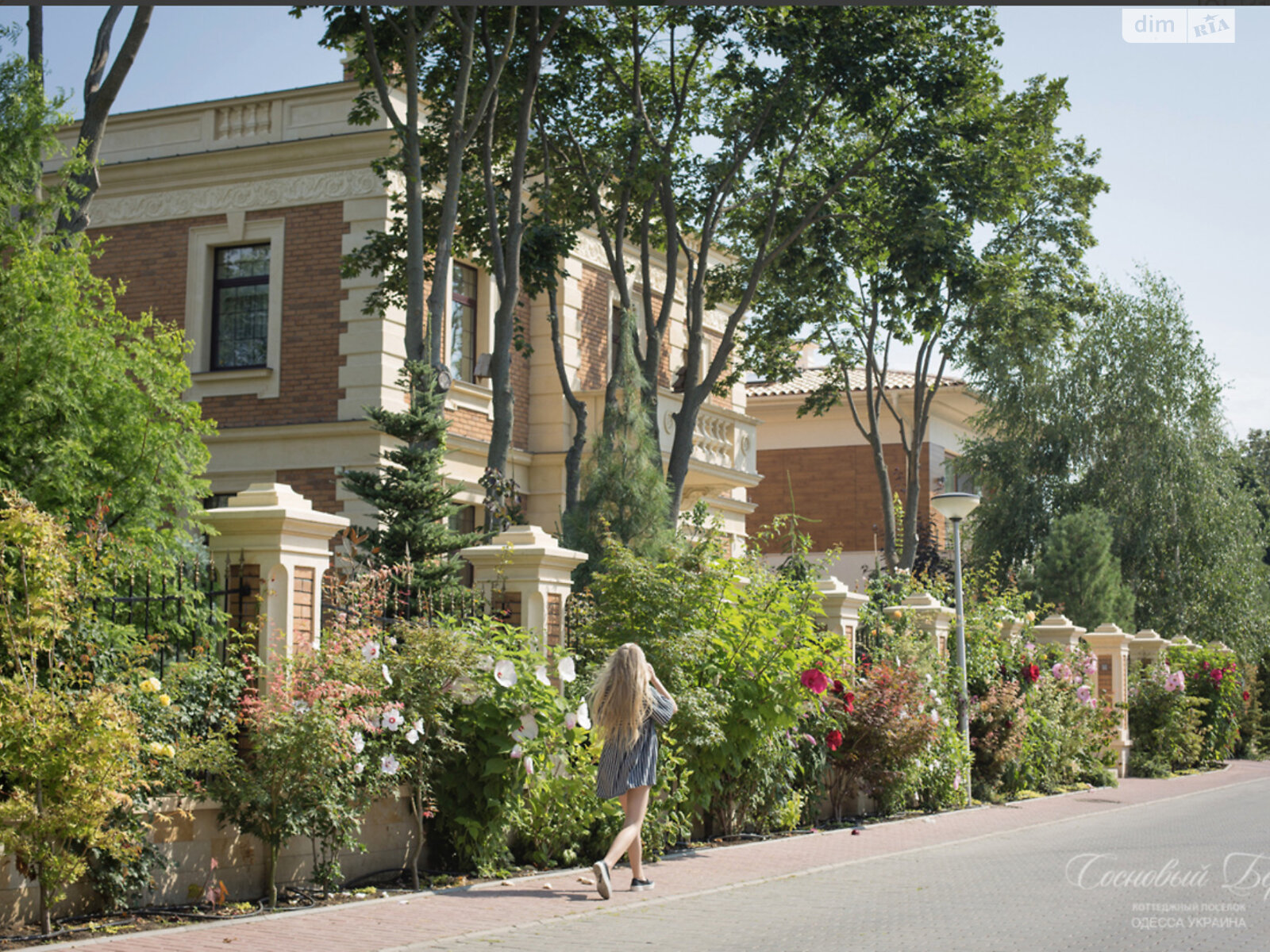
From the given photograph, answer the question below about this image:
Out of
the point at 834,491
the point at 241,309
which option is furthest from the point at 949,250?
the point at 834,491

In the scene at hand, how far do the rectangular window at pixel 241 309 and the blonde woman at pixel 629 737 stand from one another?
43.7 ft

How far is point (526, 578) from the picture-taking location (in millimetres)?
11156

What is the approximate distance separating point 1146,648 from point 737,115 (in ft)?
46.0

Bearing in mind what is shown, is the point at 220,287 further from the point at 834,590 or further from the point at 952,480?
the point at 952,480

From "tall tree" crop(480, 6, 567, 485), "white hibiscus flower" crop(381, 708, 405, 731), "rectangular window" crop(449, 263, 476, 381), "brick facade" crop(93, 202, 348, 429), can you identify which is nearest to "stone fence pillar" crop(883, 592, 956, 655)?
"tall tree" crop(480, 6, 567, 485)

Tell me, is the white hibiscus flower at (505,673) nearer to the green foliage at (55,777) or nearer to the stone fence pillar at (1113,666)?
the green foliage at (55,777)

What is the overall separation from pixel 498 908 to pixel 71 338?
16.0 feet

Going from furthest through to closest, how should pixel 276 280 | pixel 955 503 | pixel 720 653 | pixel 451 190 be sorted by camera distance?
pixel 276 280 → pixel 955 503 → pixel 451 190 → pixel 720 653

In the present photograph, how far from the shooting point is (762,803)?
12.8 meters

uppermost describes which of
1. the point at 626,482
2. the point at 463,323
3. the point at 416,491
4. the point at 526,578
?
the point at 463,323

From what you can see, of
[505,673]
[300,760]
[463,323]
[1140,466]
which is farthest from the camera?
[1140,466]

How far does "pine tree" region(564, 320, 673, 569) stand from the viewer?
17562 millimetres

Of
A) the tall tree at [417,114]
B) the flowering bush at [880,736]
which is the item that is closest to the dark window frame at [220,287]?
the tall tree at [417,114]

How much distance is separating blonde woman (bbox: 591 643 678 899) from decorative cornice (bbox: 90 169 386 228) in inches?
502
